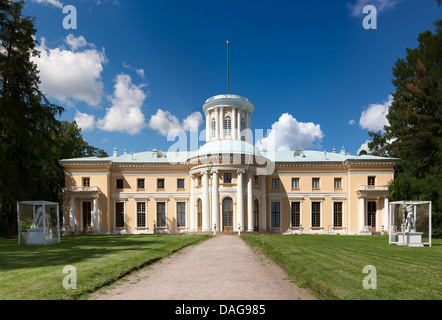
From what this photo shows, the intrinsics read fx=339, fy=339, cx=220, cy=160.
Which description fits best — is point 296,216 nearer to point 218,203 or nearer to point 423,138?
point 218,203

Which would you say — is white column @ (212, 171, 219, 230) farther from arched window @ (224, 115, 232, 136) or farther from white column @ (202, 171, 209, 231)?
arched window @ (224, 115, 232, 136)

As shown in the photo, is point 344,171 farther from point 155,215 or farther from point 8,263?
point 8,263

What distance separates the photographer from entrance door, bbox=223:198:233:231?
122 ft

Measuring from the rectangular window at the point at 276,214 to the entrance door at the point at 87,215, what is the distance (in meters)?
22.6

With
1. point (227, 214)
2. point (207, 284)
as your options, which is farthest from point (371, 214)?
point (207, 284)

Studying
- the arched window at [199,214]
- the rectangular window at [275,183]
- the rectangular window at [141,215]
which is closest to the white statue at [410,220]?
the rectangular window at [275,183]

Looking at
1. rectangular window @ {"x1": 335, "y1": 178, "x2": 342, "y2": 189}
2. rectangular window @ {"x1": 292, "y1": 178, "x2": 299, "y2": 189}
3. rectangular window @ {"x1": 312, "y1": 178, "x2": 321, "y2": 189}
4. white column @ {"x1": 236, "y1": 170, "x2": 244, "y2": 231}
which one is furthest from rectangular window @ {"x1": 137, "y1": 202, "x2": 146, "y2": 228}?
rectangular window @ {"x1": 335, "y1": 178, "x2": 342, "y2": 189}

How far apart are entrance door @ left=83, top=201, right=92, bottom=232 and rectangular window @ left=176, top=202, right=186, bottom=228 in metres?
10.6

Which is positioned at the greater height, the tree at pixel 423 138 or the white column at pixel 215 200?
the tree at pixel 423 138

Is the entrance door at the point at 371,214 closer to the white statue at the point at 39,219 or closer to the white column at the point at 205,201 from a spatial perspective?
the white column at the point at 205,201

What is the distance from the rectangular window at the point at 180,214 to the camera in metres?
42.7

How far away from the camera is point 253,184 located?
3925 cm

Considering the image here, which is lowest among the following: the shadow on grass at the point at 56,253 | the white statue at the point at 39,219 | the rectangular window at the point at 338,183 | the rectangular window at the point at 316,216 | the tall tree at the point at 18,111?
the rectangular window at the point at 316,216
